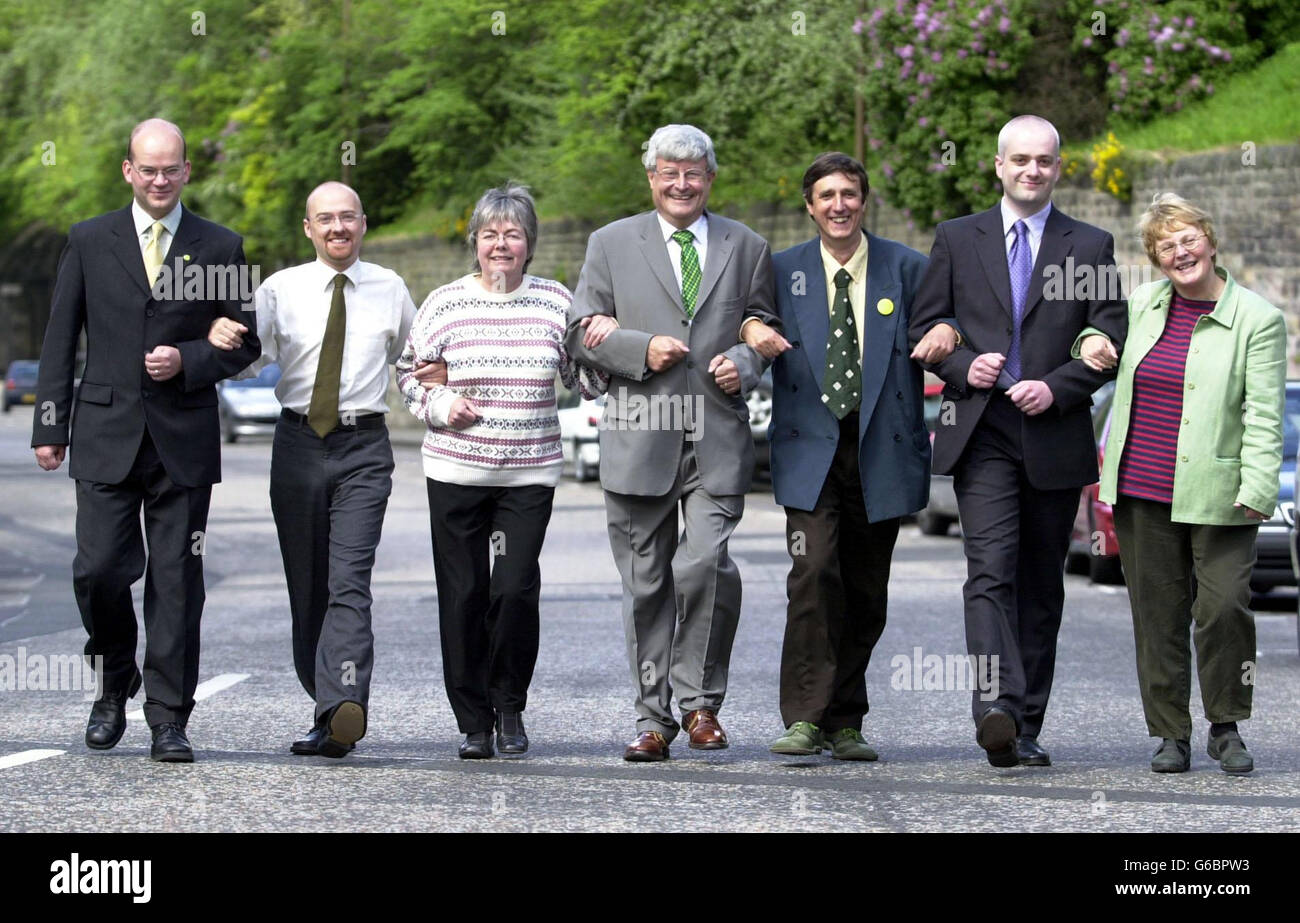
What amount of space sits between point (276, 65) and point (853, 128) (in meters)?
20.4

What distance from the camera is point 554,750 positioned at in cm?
815

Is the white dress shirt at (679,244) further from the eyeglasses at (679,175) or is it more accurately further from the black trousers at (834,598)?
the black trousers at (834,598)

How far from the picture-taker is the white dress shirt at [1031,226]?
7812 mm

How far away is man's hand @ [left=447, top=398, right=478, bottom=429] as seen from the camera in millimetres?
7781

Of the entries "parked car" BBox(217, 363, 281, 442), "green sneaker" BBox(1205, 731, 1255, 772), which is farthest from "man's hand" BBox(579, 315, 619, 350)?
"parked car" BBox(217, 363, 281, 442)

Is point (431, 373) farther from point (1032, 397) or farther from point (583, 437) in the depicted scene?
point (583, 437)

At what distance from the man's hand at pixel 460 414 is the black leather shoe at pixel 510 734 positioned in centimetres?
98

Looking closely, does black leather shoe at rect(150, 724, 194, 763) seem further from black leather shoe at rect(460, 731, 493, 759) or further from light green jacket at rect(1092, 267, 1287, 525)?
light green jacket at rect(1092, 267, 1287, 525)

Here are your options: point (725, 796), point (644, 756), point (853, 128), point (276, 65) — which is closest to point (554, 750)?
point (644, 756)

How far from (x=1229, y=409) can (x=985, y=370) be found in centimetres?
79

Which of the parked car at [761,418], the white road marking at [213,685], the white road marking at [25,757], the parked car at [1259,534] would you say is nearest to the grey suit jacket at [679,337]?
the white road marking at [25,757]

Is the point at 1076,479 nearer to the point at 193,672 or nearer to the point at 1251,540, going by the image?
the point at 1251,540

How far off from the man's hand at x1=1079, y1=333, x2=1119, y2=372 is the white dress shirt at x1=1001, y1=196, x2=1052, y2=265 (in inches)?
12.7

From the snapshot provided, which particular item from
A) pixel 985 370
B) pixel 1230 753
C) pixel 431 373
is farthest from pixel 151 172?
pixel 1230 753
